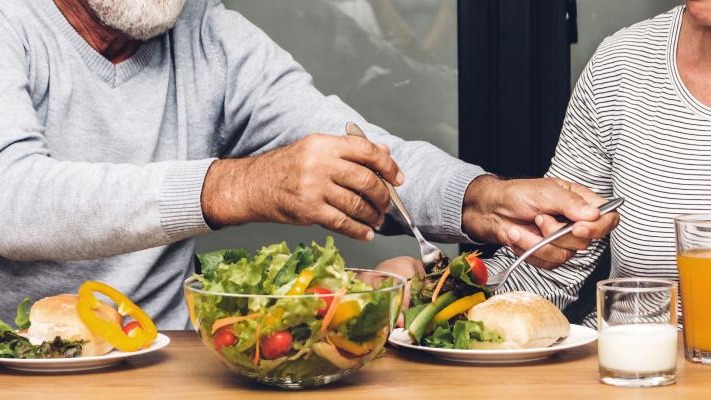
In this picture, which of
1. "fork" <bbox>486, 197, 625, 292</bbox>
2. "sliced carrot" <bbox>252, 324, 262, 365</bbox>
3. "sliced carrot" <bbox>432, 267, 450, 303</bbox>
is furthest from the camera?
"fork" <bbox>486, 197, 625, 292</bbox>

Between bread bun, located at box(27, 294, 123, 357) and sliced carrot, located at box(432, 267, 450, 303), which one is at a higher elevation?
sliced carrot, located at box(432, 267, 450, 303)

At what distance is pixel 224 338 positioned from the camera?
127 cm

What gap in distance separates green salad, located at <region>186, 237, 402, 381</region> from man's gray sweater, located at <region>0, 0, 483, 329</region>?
0.30m

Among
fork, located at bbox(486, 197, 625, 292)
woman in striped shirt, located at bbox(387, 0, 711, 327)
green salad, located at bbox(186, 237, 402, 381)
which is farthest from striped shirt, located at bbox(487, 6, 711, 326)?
green salad, located at bbox(186, 237, 402, 381)

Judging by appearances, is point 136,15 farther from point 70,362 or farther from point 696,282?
point 696,282

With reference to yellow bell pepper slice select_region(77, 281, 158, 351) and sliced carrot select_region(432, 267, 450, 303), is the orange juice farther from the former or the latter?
yellow bell pepper slice select_region(77, 281, 158, 351)

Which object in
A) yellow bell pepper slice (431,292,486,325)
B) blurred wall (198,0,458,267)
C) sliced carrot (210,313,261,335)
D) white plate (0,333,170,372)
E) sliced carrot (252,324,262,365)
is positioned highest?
blurred wall (198,0,458,267)

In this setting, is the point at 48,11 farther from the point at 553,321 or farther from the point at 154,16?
A: the point at 553,321

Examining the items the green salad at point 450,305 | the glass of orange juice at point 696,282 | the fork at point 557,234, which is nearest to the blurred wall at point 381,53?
the fork at point 557,234

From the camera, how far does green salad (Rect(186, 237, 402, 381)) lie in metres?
1.23

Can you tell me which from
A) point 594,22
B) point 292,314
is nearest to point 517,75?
point 594,22

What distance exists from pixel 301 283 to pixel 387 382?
18 cm

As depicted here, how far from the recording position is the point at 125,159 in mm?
2119

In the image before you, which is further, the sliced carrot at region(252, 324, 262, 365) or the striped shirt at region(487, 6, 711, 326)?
the striped shirt at region(487, 6, 711, 326)
